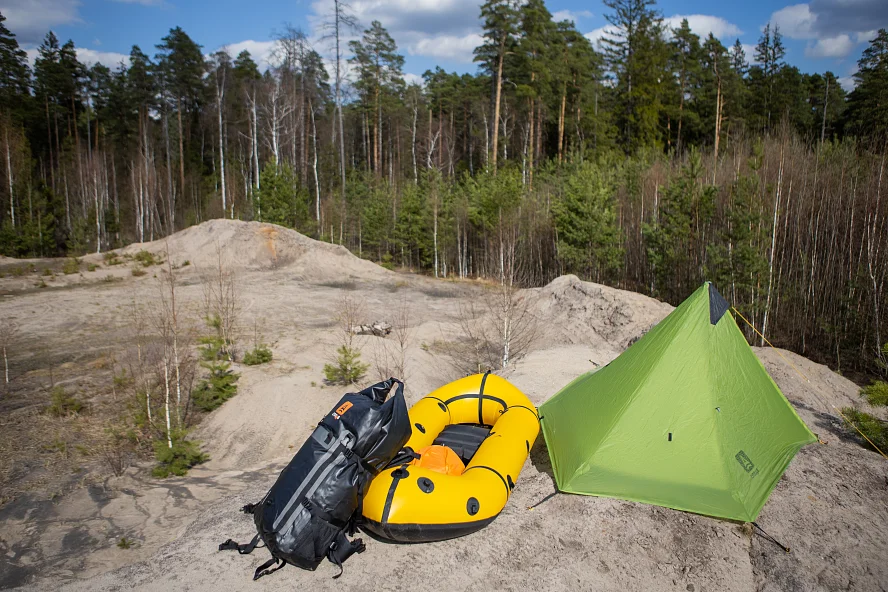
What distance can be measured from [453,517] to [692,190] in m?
14.1

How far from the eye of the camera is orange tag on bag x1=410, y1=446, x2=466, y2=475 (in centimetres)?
532

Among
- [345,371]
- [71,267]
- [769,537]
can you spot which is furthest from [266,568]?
[71,267]

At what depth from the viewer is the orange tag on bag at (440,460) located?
5.32m

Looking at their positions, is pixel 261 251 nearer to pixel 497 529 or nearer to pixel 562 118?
pixel 562 118

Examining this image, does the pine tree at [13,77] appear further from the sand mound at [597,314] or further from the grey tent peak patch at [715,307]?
→ the grey tent peak patch at [715,307]

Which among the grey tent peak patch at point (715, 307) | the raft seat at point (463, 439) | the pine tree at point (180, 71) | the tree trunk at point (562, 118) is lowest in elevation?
the raft seat at point (463, 439)

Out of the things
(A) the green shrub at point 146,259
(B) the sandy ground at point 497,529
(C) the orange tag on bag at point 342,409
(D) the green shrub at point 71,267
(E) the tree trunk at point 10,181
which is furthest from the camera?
(E) the tree trunk at point 10,181

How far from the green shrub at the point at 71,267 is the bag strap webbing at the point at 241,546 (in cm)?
2083

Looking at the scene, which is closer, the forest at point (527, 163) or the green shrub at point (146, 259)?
the forest at point (527, 163)

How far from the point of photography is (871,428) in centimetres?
600

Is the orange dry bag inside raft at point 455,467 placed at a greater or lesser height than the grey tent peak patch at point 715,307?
lesser

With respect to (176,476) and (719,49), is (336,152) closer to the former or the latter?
(719,49)

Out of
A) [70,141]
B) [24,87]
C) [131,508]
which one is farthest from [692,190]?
[24,87]

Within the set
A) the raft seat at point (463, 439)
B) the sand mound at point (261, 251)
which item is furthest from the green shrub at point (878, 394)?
the sand mound at point (261, 251)
